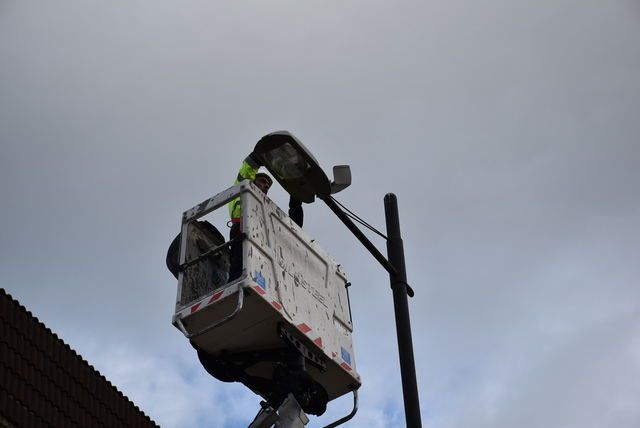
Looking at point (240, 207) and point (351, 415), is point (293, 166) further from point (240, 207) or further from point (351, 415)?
point (351, 415)

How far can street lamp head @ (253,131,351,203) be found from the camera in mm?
8703

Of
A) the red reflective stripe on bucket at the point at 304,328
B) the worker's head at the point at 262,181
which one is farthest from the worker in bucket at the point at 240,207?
the red reflective stripe on bucket at the point at 304,328

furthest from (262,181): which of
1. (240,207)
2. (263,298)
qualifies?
(263,298)

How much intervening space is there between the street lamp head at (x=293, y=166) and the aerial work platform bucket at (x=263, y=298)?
20.8 inches

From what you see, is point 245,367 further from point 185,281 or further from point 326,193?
point 326,193

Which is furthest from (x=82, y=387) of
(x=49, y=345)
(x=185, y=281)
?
(x=185, y=281)

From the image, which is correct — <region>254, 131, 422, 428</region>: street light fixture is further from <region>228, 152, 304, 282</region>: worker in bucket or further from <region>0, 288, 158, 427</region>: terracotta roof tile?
<region>0, 288, 158, 427</region>: terracotta roof tile

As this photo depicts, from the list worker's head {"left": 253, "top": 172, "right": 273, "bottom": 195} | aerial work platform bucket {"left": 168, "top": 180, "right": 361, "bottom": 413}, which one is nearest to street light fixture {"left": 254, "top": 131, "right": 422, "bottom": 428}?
aerial work platform bucket {"left": 168, "top": 180, "right": 361, "bottom": 413}

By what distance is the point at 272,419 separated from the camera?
8289mm

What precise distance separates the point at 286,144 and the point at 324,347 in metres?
2.03

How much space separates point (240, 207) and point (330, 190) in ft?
3.08

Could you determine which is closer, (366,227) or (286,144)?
(286,144)

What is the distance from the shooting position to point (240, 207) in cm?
934

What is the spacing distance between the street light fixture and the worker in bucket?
0.69 ft
